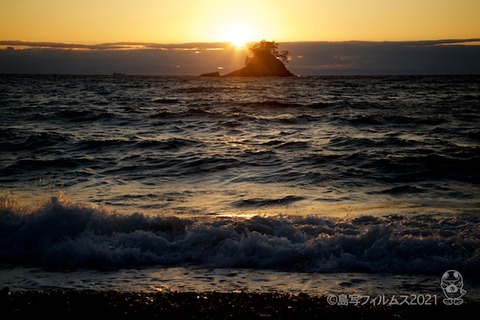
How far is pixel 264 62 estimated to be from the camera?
156m

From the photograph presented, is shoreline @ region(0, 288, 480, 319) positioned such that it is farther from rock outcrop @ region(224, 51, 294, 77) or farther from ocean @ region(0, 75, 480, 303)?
rock outcrop @ region(224, 51, 294, 77)

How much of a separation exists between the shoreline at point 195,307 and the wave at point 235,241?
1.64 meters

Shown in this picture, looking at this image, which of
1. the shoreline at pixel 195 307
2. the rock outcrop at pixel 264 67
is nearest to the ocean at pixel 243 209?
the shoreline at pixel 195 307

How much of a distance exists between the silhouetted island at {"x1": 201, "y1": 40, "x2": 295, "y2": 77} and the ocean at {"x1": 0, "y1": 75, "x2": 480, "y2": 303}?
133 meters

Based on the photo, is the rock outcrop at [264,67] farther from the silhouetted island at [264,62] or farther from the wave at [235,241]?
the wave at [235,241]

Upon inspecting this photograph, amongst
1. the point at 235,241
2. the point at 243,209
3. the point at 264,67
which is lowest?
the point at 243,209

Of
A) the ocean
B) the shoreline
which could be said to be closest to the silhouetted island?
the ocean

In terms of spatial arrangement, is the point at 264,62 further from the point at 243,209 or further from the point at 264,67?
the point at 243,209

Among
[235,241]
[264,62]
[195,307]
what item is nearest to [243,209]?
[235,241]

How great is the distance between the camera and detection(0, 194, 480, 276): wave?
8469 mm

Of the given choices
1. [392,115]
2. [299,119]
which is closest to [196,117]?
[299,119]

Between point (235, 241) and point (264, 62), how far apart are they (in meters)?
151

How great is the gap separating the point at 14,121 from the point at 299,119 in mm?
16856

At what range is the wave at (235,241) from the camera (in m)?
8.47
